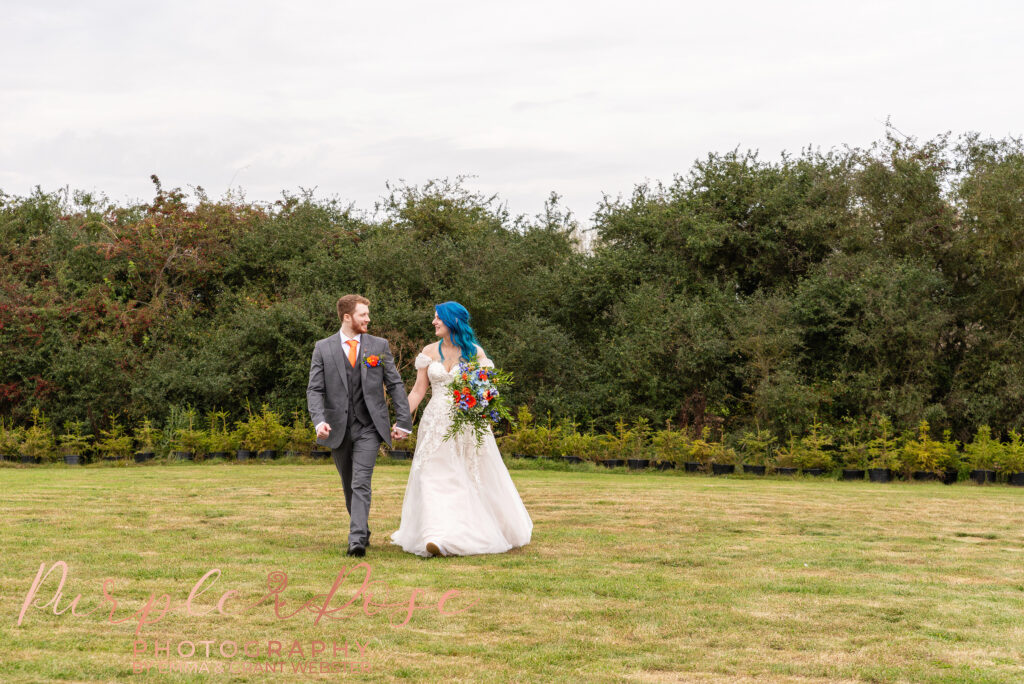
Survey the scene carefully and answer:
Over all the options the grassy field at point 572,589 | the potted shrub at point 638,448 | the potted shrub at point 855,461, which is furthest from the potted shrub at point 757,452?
the grassy field at point 572,589

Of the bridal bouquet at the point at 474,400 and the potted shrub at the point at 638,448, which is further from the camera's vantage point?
the potted shrub at the point at 638,448

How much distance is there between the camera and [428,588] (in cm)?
676

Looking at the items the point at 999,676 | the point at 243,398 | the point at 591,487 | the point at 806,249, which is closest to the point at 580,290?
the point at 806,249

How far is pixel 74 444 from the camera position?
20.5 metres

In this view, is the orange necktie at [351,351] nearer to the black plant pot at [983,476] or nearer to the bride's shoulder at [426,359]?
the bride's shoulder at [426,359]

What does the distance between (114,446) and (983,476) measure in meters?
15.9

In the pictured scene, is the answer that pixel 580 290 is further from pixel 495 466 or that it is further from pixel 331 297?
pixel 495 466

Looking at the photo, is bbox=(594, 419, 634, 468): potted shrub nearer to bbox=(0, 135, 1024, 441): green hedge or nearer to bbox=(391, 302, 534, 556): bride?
bbox=(0, 135, 1024, 441): green hedge

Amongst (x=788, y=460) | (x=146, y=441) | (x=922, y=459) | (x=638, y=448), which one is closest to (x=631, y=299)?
(x=638, y=448)

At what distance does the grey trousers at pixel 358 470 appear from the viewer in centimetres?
822

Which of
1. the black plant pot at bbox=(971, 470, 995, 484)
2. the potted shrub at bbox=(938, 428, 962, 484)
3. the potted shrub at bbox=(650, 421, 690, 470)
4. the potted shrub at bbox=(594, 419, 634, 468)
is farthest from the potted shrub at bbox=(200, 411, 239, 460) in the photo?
the black plant pot at bbox=(971, 470, 995, 484)

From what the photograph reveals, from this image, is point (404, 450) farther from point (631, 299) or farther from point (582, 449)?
point (631, 299)

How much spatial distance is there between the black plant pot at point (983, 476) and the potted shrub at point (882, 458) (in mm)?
1190

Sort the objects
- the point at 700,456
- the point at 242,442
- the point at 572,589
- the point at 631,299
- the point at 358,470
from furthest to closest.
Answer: the point at 631,299 → the point at 242,442 → the point at 700,456 → the point at 358,470 → the point at 572,589
